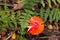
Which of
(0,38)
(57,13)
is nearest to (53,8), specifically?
(57,13)

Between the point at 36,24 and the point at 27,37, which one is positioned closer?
the point at 36,24

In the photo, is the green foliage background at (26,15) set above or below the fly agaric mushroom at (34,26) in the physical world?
above

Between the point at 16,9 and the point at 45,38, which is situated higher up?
the point at 16,9

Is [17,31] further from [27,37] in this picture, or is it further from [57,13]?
[57,13]

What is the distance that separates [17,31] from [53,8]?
25.1 inches

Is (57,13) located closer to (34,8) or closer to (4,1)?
(34,8)

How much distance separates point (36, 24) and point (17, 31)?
1.14ft

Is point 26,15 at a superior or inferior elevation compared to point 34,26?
superior

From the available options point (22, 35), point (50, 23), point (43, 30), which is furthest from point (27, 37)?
point (50, 23)

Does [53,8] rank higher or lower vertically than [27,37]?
higher

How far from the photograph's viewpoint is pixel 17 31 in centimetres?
212

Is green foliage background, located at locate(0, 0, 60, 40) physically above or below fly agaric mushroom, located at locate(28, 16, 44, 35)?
above

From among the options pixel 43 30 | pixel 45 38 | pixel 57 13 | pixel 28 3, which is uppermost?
pixel 28 3

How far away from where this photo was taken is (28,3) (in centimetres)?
193
